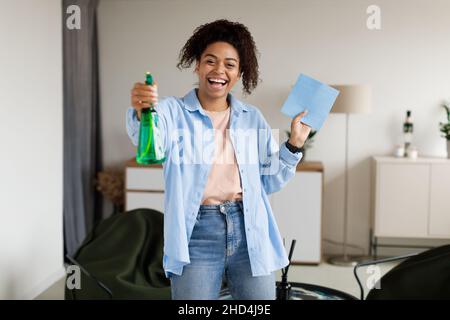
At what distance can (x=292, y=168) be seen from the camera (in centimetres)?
112

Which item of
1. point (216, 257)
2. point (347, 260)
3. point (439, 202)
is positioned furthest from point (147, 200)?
point (216, 257)

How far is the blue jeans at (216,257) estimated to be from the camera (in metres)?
1.12

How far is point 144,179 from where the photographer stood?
269 centimetres

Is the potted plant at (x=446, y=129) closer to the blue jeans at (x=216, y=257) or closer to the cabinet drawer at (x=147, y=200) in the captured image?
the blue jeans at (x=216, y=257)

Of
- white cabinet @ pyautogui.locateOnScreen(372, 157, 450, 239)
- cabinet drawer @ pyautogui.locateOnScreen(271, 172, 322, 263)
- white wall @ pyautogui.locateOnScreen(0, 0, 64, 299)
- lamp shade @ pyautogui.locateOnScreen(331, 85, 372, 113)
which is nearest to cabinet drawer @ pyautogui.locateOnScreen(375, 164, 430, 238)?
white cabinet @ pyautogui.locateOnScreen(372, 157, 450, 239)

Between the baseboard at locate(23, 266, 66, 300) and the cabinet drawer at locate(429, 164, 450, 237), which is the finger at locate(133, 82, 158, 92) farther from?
the baseboard at locate(23, 266, 66, 300)

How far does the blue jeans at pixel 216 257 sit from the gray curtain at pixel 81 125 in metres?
0.60

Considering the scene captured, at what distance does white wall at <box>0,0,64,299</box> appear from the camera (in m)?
2.34

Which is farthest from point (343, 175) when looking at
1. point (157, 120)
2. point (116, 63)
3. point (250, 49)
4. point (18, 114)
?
point (18, 114)

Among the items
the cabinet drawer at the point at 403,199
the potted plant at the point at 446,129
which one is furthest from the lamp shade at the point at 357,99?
the cabinet drawer at the point at 403,199

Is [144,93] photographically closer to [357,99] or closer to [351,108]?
[351,108]

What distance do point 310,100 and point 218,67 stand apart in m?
0.17

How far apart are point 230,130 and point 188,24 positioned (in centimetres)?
28

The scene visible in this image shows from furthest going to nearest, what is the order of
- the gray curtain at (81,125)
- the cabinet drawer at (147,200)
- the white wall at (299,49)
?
the cabinet drawer at (147,200) → the gray curtain at (81,125) → the white wall at (299,49)
